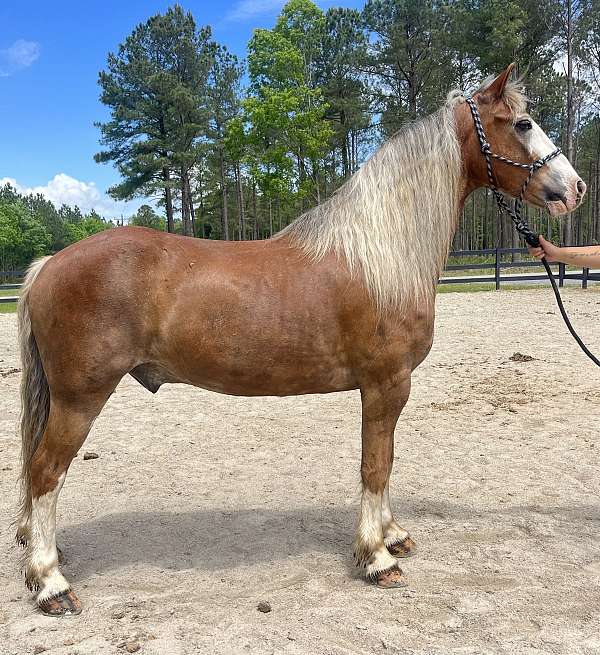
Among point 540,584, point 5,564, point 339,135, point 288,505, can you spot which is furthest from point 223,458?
point 339,135

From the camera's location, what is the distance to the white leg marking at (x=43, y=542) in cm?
267

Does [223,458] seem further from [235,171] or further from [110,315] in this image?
[235,171]

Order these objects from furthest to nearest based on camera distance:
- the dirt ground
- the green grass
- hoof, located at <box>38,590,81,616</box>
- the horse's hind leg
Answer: the green grass, the horse's hind leg, hoof, located at <box>38,590,81,616</box>, the dirt ground

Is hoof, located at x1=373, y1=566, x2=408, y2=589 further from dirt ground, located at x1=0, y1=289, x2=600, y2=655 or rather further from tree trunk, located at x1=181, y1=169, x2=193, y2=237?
tree trunk, located at x1=181, y1=169, x2=193, y2=237

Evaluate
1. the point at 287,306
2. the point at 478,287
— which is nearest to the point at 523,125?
the point at 287,306

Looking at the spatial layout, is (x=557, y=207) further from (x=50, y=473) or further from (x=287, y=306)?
(x=50, y=473)

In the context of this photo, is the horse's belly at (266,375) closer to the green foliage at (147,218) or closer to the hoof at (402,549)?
the hoof at (402,549)

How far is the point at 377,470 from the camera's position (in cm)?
289

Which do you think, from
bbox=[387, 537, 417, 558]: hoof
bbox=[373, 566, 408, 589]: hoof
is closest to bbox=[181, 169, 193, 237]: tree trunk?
bbox=[387, 537, 417, 558]: hoof

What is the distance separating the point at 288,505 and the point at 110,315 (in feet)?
6.39

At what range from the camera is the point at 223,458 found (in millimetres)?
4613

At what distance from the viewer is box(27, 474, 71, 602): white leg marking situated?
267 cm

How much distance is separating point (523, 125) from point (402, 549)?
2.47 meters

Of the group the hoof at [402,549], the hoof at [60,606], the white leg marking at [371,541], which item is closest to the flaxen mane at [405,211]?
the white leg marking at [371,541]
